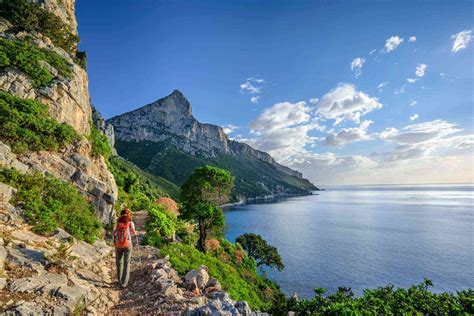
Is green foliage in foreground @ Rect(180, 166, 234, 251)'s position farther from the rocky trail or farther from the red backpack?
the red backpack

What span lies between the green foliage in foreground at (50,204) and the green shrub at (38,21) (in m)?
19.0

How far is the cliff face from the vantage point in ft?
47.0

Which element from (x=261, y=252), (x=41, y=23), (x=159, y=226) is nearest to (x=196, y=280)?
(x=159, y=226)

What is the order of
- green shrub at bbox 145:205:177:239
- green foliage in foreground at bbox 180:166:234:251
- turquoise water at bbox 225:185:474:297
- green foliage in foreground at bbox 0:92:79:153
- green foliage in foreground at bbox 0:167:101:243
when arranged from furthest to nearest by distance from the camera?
1. turquoise water at bbox 225:185:474:297
2. green foliage in foreground at bbox 180:166:234:251
3. green shrub at bbox 145:205:177:239
4. green foliage in foreground at bbox 0:92:79:153
5. green foliage in foreground at bbox 0:167:101:243

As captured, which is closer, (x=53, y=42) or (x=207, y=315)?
(x=207, y=315)

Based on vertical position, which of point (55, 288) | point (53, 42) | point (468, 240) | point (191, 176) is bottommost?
point (468, 240)

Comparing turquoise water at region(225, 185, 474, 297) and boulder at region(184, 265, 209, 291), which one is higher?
boulder at region(184, 265, 209, 291)

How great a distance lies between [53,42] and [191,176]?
18.8 meters

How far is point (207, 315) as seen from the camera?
20.8 ft

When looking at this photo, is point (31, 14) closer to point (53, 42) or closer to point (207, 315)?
point (53, 42)

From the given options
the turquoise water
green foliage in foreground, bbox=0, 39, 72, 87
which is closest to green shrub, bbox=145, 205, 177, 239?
green foliage in foreground, bbox=0, 39, 72, 87

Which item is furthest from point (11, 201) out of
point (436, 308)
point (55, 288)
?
point (436, 308)

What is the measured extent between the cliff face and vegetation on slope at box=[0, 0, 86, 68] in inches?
26.0

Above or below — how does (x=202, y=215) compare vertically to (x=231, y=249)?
above
